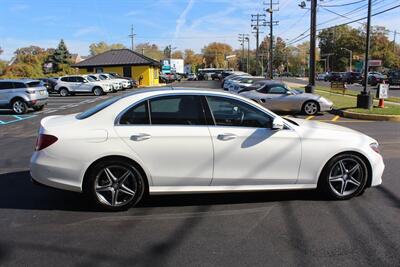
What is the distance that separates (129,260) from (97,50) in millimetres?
171414

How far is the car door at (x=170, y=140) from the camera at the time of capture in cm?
545

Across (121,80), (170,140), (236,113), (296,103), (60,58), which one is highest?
(60,58)

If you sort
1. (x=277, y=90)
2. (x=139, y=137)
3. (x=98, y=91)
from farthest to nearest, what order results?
(x=98, y=91) → (x=277, y=90) → (x=139, y=137)

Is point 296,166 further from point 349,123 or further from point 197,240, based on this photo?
point 349,123

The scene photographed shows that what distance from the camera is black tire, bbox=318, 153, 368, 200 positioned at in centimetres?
588

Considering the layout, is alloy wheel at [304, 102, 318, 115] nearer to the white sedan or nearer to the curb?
the curb

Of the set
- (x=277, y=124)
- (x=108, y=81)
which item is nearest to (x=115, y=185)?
(x=277, y=124)

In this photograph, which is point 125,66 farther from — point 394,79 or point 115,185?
point 115,185

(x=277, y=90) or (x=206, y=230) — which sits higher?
(x=277, y=90)

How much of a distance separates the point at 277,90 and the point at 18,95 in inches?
455

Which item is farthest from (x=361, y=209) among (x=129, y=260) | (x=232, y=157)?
(x=129, y=260)

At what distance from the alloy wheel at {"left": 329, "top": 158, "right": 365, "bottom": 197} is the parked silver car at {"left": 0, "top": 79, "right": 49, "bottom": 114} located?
17.5m

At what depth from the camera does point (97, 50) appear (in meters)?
168

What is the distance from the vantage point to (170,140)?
5473 mm
